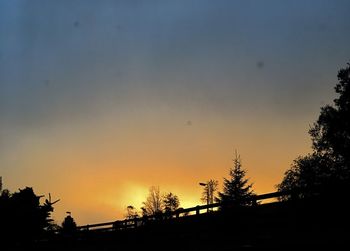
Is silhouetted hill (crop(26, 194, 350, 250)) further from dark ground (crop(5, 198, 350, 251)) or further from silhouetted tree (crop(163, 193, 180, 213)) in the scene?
silhouetted tree (crop(163, 193, 180, 213))

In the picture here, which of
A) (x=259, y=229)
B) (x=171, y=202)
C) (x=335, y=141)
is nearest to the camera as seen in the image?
(x=259, y=229)

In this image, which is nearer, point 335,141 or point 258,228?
point 258,228

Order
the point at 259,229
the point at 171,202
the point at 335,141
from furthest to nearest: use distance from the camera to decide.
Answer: the point at 171,202
the point at 335,141
the point at 259,229

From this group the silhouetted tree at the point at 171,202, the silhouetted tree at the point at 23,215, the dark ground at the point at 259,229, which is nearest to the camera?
the dark ground at the point at 259,229

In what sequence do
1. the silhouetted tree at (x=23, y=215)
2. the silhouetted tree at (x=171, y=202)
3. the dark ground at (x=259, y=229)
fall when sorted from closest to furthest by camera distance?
the dark ground at (x=259, y=229)
the silhouetted tree at (x=23, y=215)
the silhouetted tree at (x=171, y=202)

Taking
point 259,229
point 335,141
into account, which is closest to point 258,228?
point 259,229

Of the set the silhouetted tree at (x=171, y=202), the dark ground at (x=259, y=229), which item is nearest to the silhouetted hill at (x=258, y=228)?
the dark ground at (x=259, y=229)

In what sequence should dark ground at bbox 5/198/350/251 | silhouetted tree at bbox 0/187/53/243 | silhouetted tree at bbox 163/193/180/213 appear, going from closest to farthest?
1. dark ground at bbox 5/198/350/251
2. silhouetted tree at bbox 0/187/53/243
3. silhouetted tree at bbox 163/193/180/213

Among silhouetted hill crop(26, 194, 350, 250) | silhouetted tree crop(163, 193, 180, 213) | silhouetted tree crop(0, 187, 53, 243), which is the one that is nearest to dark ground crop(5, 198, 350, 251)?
silhouetted hill crop(26, 194, 350, 250)

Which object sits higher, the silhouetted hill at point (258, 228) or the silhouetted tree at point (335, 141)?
the silhouetted tree at point (335, 141)

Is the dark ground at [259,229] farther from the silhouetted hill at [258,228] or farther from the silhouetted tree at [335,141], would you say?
the silhouetted tree at [335,141]

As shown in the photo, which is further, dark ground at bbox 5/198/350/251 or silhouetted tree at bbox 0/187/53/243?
silhouetted tree at bbox 0/187/53/243

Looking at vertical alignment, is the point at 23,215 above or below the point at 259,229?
above

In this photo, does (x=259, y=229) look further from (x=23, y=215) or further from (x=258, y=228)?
(x=23, y=215)
